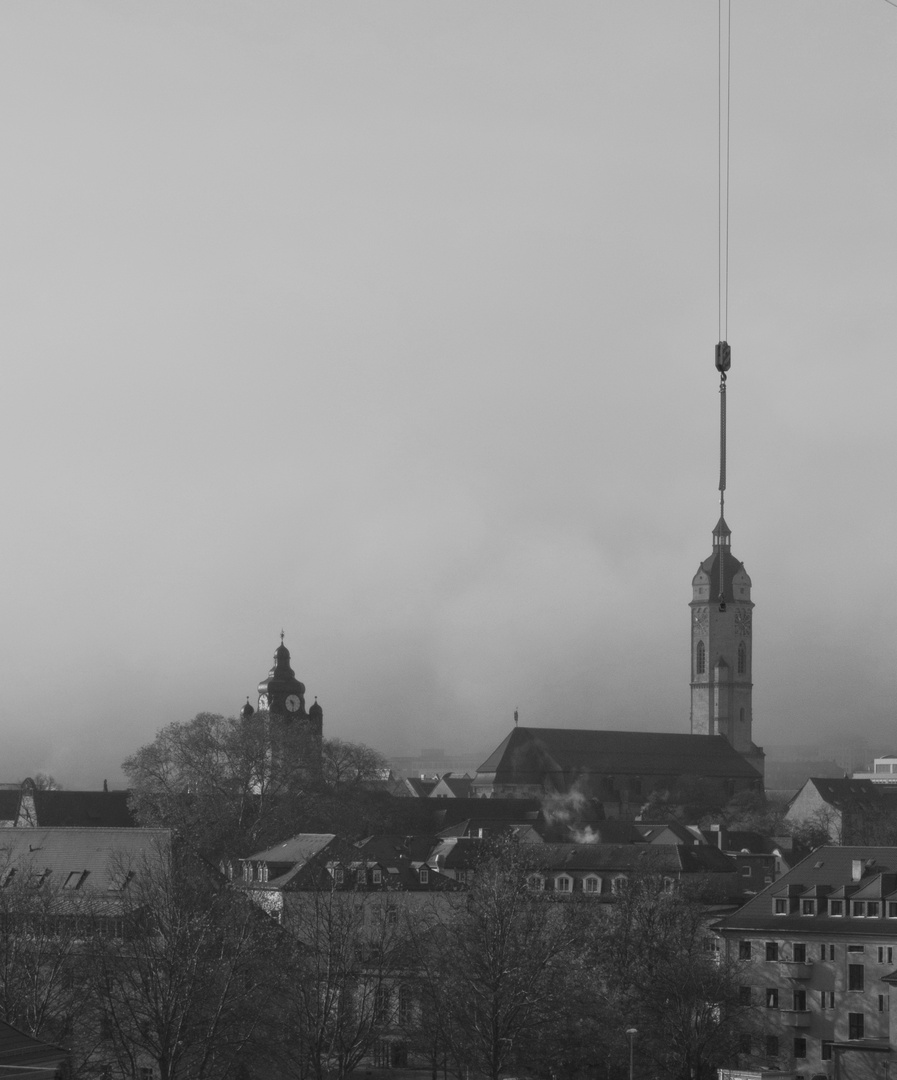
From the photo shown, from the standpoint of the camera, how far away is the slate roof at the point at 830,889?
2591 inches

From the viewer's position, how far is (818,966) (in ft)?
216

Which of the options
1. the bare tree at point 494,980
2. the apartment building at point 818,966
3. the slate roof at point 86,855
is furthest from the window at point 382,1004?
the slate roof at point 86,855

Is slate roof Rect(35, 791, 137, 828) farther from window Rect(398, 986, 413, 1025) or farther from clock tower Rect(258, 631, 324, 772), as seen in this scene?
window Rect(398, 986, 413, 1025)

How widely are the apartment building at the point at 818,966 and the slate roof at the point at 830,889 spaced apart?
0.05 metres

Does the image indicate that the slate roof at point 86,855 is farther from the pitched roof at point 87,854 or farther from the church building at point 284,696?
the church building at point 284,696

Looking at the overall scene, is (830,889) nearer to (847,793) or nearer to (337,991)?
(337,991)

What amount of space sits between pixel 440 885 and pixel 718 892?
15.2 metres

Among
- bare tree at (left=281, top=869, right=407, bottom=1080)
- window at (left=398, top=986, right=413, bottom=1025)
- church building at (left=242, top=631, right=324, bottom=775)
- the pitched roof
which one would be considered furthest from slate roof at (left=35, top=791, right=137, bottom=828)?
window at (left=398, top=986, right=413, bottom=1025)

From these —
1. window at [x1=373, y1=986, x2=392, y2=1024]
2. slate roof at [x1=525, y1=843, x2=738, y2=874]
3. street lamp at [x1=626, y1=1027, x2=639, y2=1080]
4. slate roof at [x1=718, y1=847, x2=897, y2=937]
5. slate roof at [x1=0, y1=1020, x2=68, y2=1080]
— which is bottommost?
street lamp at [x1=626, y1=1027, x2=639, y2=1080]

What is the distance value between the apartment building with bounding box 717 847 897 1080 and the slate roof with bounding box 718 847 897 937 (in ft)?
0.17

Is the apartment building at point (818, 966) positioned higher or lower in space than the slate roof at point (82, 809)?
lower

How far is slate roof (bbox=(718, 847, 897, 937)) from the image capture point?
2591 inches

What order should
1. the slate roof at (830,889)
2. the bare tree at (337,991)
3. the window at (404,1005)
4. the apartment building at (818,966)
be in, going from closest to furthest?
1. the bare tree at (337,991)
2. the window at (404,1005)
3. the apartment building at (818,966)
4. the slate roof at (830,889)

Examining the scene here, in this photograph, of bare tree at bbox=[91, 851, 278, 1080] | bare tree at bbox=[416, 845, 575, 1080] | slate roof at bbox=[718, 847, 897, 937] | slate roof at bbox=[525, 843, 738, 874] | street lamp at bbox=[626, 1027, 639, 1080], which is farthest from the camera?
slate roof at bbox=[525, 843, 738, 874]
